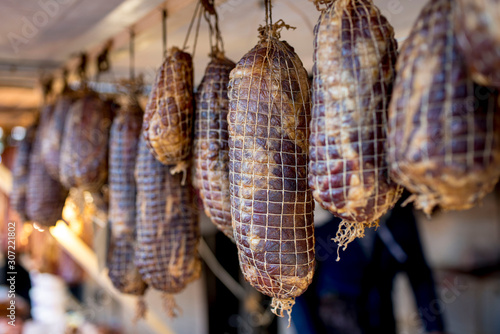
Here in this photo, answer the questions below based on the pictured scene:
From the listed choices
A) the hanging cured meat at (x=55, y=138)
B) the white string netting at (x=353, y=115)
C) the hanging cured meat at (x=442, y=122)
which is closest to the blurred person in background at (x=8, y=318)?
the hanging cured meat at (x=55, y=138)

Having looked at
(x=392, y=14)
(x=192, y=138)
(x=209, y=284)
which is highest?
(x=392, y=14)

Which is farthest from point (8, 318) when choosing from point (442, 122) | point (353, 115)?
point (442, 122)

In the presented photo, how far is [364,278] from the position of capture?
4.18 m

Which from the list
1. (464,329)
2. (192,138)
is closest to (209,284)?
(464,329)

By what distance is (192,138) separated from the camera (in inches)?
71.2

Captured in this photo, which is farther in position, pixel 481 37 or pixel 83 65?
pixel 83 65

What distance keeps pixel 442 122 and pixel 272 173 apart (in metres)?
0.53

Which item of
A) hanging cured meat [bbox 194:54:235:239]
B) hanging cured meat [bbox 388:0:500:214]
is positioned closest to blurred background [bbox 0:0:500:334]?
hanging cured meat [bbox 194:54:235:239]

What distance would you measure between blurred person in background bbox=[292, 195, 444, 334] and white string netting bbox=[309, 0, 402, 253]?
2860mm

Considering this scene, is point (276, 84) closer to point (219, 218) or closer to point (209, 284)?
point (219, 218)

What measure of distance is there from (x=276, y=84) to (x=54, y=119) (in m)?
2.09

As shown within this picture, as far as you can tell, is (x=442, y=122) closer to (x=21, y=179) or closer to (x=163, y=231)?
(x=163, y=231)

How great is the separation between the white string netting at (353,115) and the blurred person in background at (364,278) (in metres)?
2.86

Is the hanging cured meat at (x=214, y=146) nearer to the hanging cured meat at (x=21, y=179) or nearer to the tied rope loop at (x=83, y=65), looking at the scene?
the tied rope loop at (x=83, y=65)
